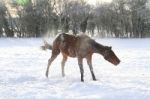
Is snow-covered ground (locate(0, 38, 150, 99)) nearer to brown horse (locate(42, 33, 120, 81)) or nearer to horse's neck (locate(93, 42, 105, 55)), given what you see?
brown horse (locate(42, 33, 120, 81))

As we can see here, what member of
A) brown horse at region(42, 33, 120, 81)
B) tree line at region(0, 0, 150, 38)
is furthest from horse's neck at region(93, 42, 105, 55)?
tree line at region(0, 0, 150, 38)

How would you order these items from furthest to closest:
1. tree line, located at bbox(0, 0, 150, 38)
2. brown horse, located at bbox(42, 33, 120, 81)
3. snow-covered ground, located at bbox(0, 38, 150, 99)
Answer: tree line, located at bbox(0, 0, 150, 38) < brown horse, located at bbox(42, 33, 120, 81) < snow-covered ground, located at bbox(0, 38, 150, 99)

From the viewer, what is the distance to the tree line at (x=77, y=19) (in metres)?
52.6

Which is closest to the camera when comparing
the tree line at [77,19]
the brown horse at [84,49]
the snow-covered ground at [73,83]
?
the snow-covered ground at [73,83]

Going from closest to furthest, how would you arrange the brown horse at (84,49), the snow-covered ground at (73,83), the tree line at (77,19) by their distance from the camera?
the snow-covered ground at (73,83) < the brown horse at (84,49) < the tree line at (77,19)

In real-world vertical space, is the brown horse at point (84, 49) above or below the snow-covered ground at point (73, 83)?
above

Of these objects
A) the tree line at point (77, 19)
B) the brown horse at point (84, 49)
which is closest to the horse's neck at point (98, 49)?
the brown horse at point (84, 49)

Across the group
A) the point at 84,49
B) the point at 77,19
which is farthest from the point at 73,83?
the point at 77,19

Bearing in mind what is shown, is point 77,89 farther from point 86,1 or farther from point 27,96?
point 86,1

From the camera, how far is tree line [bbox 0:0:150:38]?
52594mm

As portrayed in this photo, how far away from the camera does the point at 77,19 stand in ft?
182

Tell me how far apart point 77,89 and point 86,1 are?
51.7m

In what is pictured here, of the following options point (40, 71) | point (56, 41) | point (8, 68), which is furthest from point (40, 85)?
point (8, 68)

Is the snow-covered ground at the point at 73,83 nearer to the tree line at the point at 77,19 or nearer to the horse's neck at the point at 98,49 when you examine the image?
A: the horse's neck at the point at 98,49
